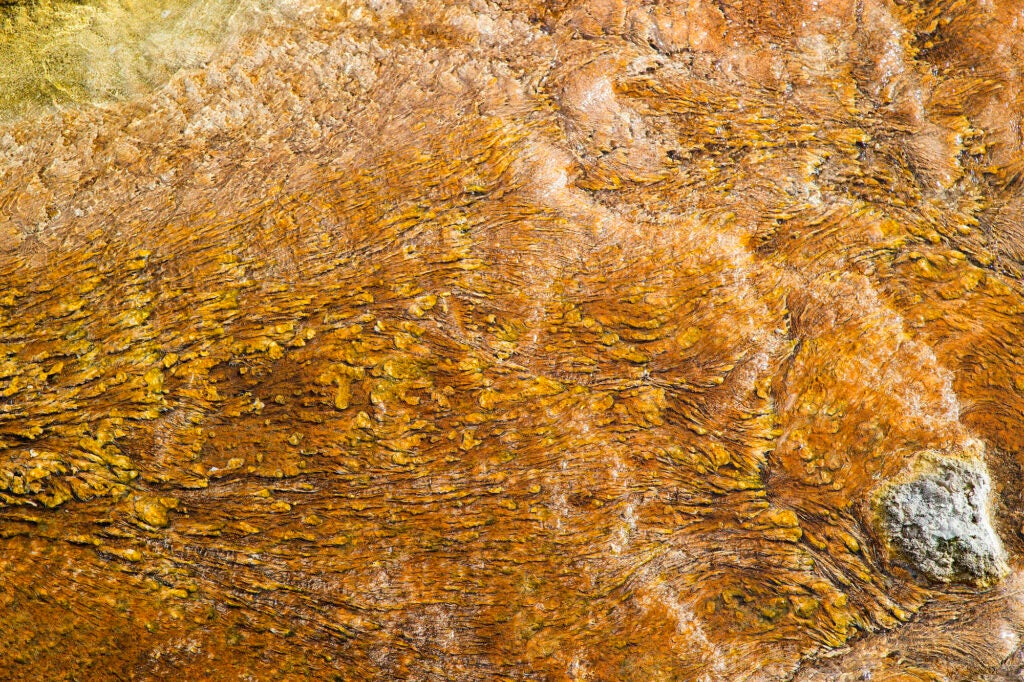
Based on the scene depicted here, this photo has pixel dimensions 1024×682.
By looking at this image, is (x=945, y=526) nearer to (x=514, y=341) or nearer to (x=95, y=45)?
(x=514, y=341)

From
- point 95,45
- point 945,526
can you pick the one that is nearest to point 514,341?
point 945,526

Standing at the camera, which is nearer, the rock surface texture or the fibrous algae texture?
the rock surface texture

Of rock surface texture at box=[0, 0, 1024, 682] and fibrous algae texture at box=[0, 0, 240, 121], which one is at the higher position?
fibrous algae texture at box=[0, 0, 240, 121]

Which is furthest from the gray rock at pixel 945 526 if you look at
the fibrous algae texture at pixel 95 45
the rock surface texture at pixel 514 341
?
the fibrous algae texture at pixel 95 45

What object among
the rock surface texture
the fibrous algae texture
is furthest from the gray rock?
the fibrous algae texture

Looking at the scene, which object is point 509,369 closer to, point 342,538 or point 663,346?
point 663,346

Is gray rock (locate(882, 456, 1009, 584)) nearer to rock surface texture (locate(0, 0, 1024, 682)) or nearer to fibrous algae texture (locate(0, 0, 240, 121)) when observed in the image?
rock surface texture (locate(0, 0, 1024, 682))

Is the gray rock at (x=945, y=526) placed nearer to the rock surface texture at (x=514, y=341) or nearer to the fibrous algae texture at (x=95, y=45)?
the rock surface texture at (x=514, y=341)

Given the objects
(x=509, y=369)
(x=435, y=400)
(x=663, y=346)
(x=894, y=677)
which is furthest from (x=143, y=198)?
(x=894, y=677)
